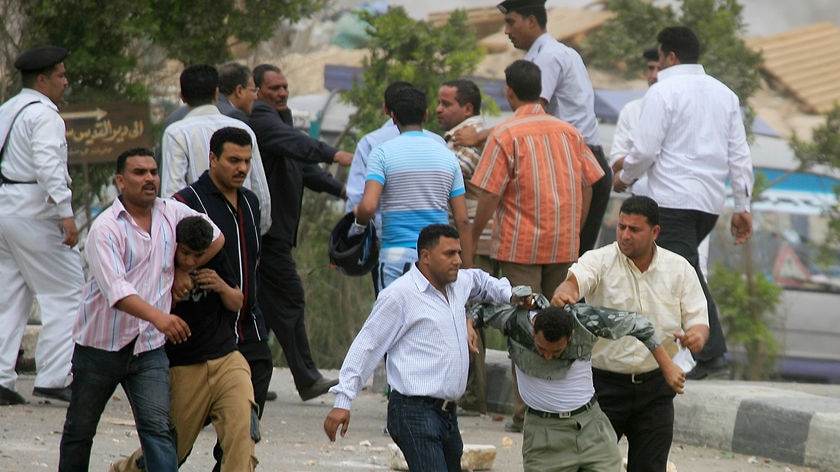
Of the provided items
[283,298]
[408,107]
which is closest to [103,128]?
[283,298]

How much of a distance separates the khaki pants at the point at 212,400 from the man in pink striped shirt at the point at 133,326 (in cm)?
13

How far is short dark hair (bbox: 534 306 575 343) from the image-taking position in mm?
5285

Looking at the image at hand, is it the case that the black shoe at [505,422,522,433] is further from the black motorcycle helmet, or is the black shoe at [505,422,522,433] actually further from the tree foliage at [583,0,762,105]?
the tree foliage at [583,0,762,105]

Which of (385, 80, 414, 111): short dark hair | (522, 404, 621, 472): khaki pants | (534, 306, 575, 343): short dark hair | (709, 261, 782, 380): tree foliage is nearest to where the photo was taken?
(534, 306, 575, 343): short dark hair

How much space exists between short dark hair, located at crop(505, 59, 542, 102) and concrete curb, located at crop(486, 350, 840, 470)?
6.10 ft

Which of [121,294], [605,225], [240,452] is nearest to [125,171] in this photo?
[121,294]

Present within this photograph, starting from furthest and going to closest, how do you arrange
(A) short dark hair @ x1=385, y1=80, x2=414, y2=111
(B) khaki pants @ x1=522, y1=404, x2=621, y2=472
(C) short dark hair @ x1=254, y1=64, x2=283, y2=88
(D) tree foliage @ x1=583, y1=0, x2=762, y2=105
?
1. (D) tree foliage @ x1=583, y1=0, x2=762, y2=105
2. (C) short dark hair @ x1=254, y1=64, x2=283, y2=88
3. (A) short dark hair @ x1=385, y1=80, x2=414, y2=111
4. (B) khaki pants @ x1=522, y1=404, x2=621, y2=472

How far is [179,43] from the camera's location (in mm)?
11094

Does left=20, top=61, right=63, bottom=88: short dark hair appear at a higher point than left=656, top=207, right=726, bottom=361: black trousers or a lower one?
higher

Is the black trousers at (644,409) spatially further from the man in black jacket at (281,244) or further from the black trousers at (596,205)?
the man in black jacket at (281,244)

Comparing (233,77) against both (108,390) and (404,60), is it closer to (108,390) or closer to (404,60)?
(108,390)

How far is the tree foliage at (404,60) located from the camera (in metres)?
12.8

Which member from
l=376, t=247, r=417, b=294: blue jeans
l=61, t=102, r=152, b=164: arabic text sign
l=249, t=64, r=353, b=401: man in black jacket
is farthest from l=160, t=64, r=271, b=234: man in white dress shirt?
l=61, t=102, r=152, b=164: arabic text sign

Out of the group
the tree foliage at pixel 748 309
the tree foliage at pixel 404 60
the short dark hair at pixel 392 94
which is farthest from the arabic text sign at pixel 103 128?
the tree foliage at pixel 748 309
